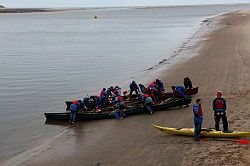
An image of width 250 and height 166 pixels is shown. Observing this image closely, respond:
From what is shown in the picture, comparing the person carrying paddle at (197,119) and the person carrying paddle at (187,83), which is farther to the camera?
the person carrying paddle at (187,83)

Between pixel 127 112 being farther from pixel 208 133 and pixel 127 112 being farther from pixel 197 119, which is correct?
pixel 208 133

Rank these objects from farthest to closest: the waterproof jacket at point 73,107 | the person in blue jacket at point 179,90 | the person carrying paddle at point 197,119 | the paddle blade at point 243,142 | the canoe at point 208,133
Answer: the person in blue jacket at point 179,90
the waterproof jacket at point 73,107
the person carrying paddle at point 197,119
the canoe at point 208,133
the paddle blade at point 243,142

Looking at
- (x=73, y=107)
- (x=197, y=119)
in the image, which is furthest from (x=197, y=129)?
(x=73, y=107)

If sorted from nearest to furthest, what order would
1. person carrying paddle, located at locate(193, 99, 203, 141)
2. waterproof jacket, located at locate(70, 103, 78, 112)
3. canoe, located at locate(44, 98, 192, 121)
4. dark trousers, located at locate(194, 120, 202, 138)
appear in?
person carrying paddle, located at locate(193, 99, 203, 141) < dark trousers, located at locate(194, 120, 202, 138) < waterproof jacket, located at locate(70, 103, 78, 112) < canoe, located at locate(44, 98, 192, 121)

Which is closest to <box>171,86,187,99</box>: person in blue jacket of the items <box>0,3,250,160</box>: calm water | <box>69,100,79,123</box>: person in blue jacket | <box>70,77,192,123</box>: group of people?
<box>70,77,192,123</box>: group of people

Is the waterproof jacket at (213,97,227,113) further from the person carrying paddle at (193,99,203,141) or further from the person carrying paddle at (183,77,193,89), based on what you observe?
the person carrying paddle at (183,77,193,89)

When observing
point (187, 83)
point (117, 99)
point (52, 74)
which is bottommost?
point (117, 99)

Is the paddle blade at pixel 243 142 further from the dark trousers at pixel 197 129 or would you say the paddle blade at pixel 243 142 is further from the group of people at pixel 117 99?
the group of people at pixel 117 99

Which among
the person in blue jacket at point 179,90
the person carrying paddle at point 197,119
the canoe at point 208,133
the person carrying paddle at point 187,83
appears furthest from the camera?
the person carrying paddle at point 187,83

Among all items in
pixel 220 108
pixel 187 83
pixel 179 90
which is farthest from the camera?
pixel 187 83

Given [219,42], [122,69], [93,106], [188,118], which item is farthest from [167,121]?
[219,42]

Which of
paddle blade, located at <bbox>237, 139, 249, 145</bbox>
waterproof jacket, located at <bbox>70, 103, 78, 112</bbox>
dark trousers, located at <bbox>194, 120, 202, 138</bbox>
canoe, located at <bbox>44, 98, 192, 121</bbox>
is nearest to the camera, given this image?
paddle blade, located at <bbox>237, 139, 249, 145</bbox>

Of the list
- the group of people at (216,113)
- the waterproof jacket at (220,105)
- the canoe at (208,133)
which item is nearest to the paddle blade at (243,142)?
the canoe at (208,133)

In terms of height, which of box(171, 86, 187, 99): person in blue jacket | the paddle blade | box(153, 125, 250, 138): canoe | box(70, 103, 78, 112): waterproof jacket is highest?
box(171, 86, 187, 99): person in blue jacket
